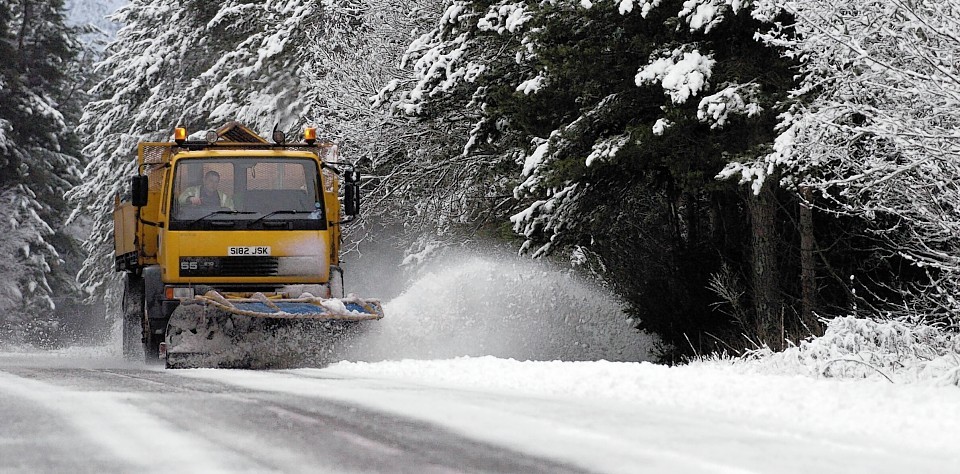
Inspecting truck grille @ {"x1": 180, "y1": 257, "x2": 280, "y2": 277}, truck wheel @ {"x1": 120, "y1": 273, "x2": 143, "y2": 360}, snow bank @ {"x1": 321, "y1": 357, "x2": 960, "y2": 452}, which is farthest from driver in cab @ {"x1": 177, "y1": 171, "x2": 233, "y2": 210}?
snow bank @ {"x1": 321, "y1": 357, "x2": 960, "y2": 452}

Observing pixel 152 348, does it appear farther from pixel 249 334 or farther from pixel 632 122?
pixel 632 122

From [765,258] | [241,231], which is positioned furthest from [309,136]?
[765,258]

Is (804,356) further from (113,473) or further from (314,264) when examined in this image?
(113,473)

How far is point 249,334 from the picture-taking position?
43.2 feet

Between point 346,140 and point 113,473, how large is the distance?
20.0m

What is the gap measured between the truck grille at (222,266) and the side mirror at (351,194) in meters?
1.03

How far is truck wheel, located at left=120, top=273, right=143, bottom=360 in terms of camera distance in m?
16.2

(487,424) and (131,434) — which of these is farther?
(487,424)

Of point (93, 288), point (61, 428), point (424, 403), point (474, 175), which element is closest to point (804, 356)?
point (424, 403)

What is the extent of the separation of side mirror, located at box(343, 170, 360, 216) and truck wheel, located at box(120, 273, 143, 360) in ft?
10.2

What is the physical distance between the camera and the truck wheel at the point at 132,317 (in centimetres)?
1620

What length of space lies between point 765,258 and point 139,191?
7.66 meters

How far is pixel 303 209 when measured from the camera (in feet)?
47.7

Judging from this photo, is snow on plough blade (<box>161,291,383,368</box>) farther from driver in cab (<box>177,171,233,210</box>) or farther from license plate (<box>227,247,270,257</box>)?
driver in cab (<box>177,171,233,210</box>)
